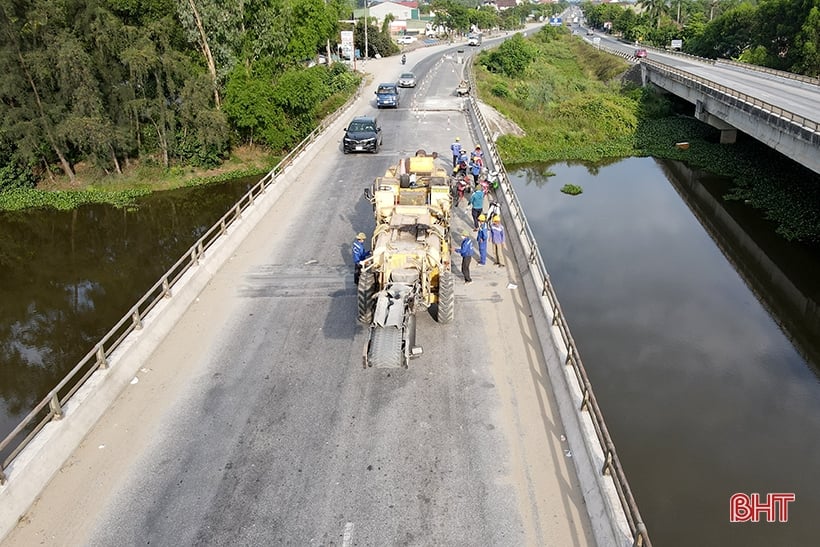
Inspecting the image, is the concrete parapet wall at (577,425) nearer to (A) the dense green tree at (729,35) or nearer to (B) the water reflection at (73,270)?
(B) the water reflection at (73,270)

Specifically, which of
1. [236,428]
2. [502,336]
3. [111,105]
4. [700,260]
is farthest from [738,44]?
[236,428]

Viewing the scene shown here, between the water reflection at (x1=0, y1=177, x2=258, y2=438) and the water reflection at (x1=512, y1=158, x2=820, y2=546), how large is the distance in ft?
52.8

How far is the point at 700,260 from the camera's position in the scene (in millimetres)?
25297

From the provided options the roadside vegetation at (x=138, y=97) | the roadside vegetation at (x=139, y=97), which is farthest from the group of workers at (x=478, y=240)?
the roadside vegetation at (x=138, y=97)

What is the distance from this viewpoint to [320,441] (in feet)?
33.9

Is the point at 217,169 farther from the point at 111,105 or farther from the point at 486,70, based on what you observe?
the point at 486,70

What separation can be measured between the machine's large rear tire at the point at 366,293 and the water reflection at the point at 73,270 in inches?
386

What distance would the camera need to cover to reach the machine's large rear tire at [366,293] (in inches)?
515

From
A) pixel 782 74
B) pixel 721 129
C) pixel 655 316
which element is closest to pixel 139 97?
pixel 655 316

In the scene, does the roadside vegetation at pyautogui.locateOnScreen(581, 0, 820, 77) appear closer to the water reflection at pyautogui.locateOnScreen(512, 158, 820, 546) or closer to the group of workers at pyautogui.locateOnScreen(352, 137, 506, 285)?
the water reflection at pyautogui.locateOnScreen(512, 158, 820, 546)

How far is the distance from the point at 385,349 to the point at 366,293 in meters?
2.55

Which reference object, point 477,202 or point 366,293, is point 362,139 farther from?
point 366,293

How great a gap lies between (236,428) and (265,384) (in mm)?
1388

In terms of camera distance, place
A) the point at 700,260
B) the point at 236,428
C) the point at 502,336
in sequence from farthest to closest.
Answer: the point at 700,260 → the point at 502,336 → the point at 236,428
